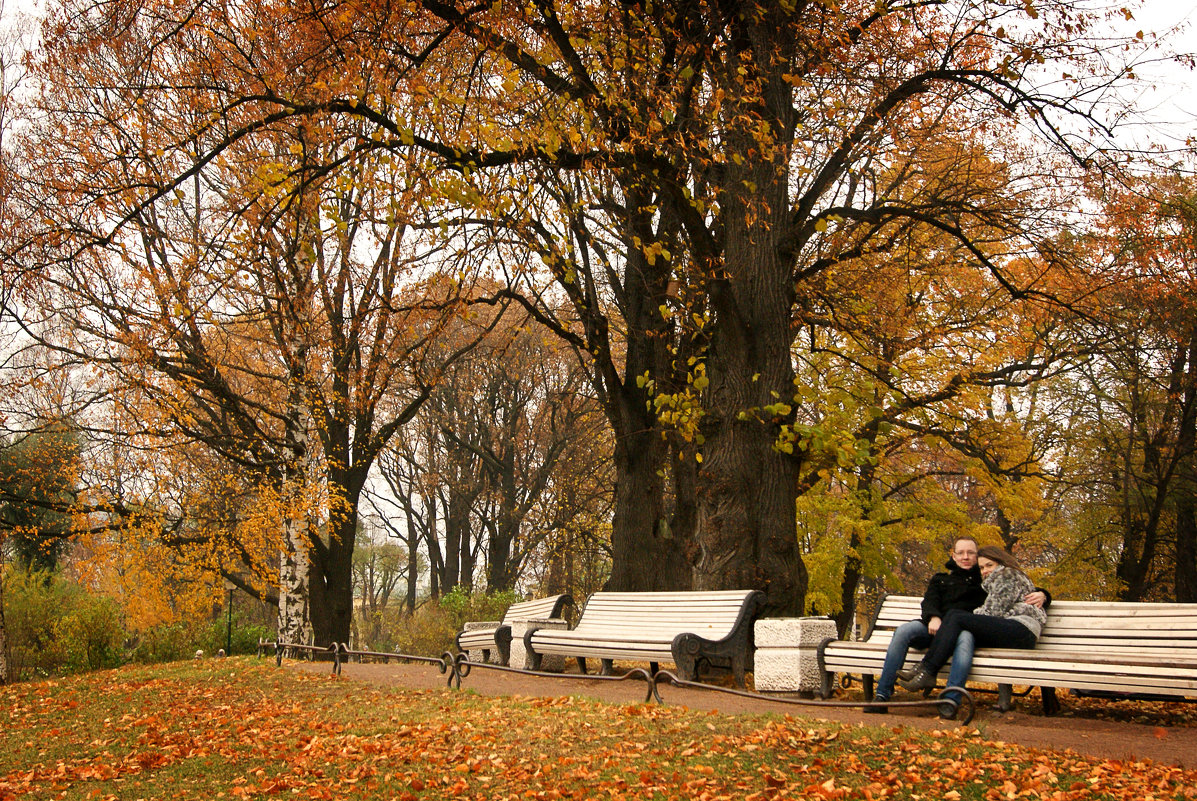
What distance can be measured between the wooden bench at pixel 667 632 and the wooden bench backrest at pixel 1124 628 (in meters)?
2.62

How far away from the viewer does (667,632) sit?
31.0 feet

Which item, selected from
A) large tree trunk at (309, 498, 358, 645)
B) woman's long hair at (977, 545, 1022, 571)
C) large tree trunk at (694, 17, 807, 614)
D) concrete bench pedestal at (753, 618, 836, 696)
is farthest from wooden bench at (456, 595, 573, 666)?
woman's long hair at (977, 545, 1022, 571)

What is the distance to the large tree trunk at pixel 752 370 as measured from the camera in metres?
9.64

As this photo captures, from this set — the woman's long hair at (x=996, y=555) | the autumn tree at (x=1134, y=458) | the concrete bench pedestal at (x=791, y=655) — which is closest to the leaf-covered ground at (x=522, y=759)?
the concrete bench pedestal at (x=791, y=655)

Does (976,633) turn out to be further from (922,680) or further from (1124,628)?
(1124,628)

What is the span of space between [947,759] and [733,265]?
6314 millimetres

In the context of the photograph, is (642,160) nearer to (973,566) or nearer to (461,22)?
(461,22)

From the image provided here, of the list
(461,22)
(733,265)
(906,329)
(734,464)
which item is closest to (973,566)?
(734,464)

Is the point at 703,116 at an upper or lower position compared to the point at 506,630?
upper

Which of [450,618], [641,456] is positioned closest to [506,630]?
[641,456]

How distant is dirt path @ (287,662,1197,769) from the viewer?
548 centimetres

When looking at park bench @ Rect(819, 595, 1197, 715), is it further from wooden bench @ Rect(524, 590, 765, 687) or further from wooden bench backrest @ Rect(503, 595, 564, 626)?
wooden bench backrest @ Rect(503, 595, 564, 626)

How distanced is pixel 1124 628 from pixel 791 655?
2.46m

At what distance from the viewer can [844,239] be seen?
527 inches
